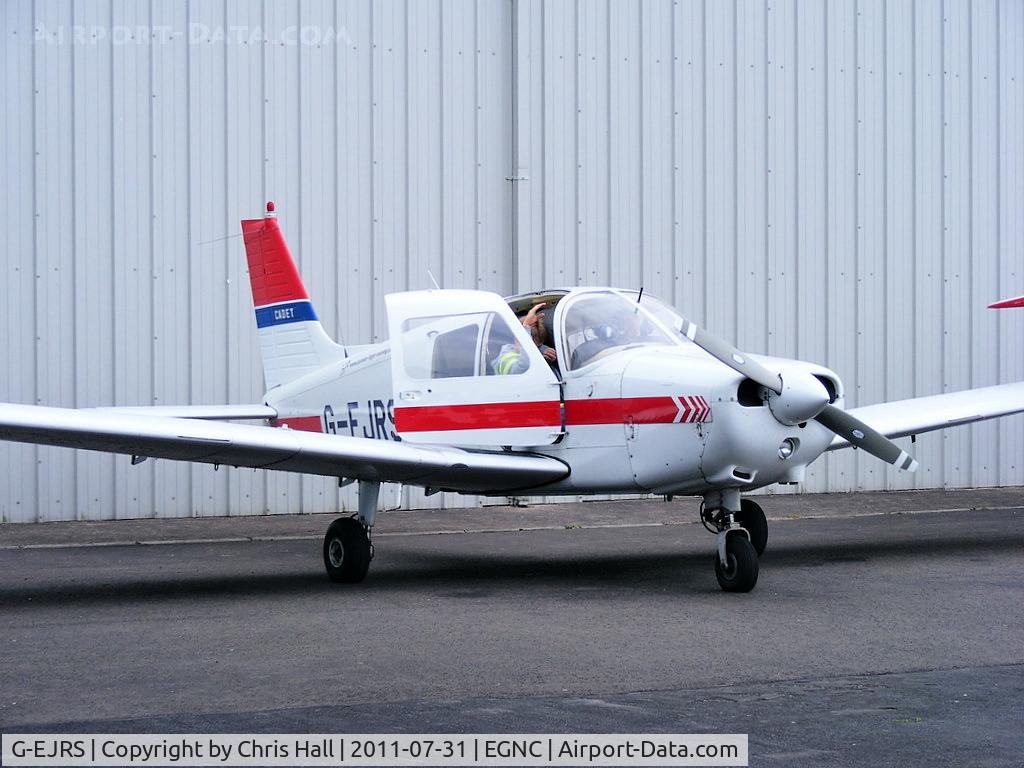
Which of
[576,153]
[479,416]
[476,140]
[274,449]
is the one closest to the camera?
[274,449]

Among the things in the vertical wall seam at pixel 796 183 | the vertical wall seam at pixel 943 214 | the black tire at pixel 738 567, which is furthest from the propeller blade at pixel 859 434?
the vertical wall seam at pixel 943 214

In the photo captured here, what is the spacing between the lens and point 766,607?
732 cm

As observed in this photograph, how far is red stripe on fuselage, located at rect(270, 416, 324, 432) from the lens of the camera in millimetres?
10602

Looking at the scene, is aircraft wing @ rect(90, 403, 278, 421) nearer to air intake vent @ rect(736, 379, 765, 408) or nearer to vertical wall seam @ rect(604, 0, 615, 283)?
air intake vent @ rect(736, 379, 765, 408)

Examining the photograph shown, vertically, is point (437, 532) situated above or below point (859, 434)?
below

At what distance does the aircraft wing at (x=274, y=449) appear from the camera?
734 centimetres

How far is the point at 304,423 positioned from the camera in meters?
10.8

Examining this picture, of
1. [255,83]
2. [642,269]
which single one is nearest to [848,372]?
[642,269]

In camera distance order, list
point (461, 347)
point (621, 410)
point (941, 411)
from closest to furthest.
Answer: point (621, 410), point (461, 347), point (941, 411)

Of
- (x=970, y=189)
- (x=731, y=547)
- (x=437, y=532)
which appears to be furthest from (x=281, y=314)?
(x=970, y=189)

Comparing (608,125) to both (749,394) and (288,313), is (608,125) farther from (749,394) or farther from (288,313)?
(749,394)

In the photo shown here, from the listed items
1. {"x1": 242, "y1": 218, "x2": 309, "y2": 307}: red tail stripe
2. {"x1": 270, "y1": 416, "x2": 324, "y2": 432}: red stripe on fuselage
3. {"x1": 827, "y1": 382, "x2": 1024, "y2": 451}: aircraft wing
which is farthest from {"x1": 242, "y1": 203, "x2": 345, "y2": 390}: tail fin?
{"x1": 827, "y1": 382, "x2": 1024, "y2": 451}: aircraft wing
